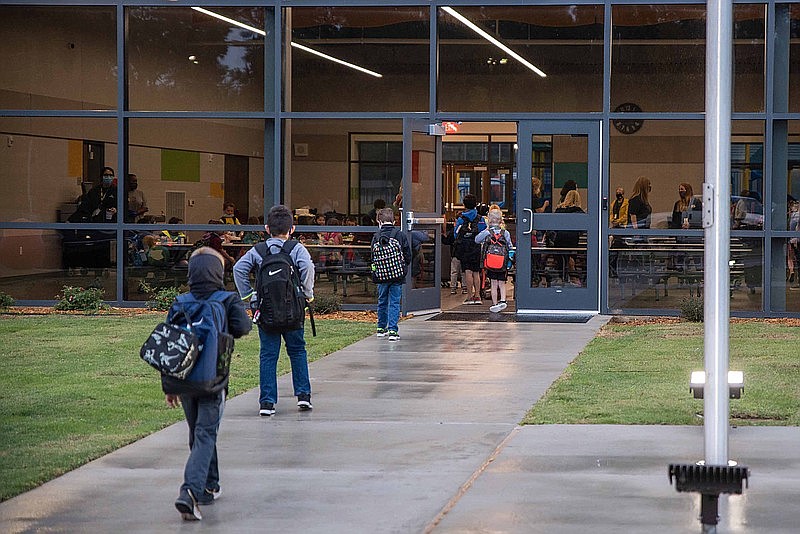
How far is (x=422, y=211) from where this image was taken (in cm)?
1766

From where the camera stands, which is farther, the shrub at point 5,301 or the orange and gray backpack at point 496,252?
the orange and gray backpack at point 496,252

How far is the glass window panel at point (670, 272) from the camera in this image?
56.4 ft

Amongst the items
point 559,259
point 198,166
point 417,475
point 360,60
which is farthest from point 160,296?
point 417,475

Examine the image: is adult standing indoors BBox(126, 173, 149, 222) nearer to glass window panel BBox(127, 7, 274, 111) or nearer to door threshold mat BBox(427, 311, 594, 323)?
glass window panel BBox(127, 7, 274, 111)

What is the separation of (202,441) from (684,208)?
12011 millimetres

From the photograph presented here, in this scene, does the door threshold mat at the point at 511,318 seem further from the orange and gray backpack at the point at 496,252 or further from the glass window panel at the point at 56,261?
the glass window panel at the point at 56,261

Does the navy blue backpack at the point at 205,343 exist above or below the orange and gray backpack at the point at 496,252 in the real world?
below

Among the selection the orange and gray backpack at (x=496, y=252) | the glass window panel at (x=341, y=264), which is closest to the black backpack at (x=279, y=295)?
the glass window panel at (x=341, y=264)

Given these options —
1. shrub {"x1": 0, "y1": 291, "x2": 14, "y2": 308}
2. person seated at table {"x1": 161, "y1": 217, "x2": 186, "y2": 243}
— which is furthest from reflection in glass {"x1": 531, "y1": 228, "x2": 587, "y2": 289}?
shrub {"x1": 0, "y1": 291, "x2": 14, "y2": 308}

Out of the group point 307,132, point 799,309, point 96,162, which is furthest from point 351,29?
point 799,309

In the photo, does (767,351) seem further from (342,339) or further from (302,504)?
(302,504)

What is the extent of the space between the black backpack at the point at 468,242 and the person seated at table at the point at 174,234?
4566 millimetres

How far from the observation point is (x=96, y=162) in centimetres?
1816

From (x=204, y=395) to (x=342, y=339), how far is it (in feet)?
25.3
